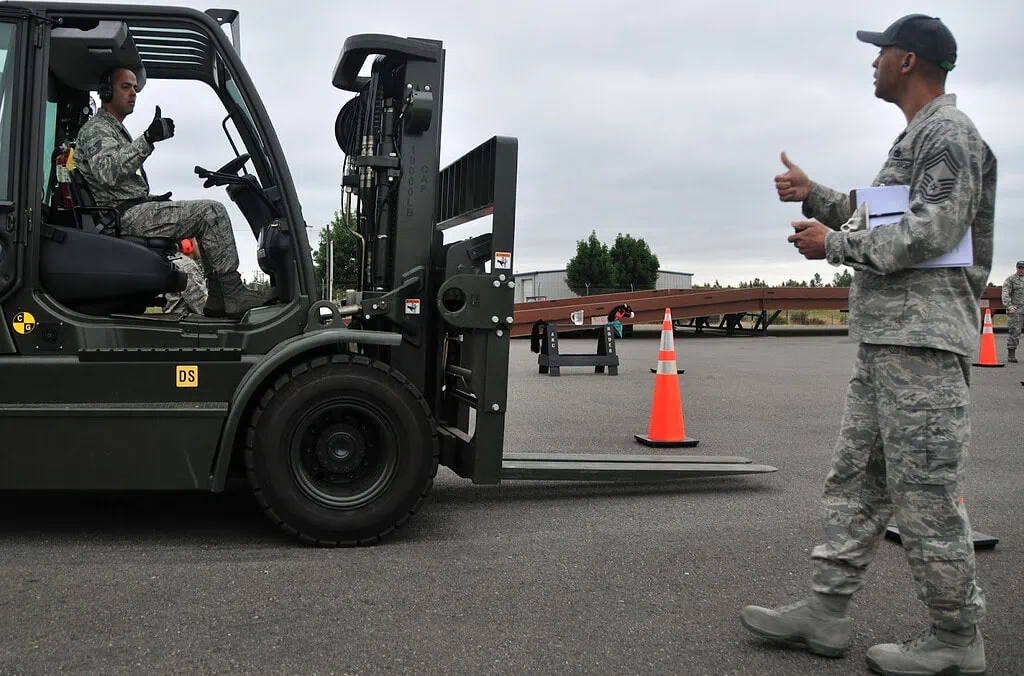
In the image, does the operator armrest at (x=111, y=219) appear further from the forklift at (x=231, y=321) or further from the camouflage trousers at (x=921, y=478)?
the camouflage trousers at (x=921, y=478)

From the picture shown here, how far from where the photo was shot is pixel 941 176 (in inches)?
118

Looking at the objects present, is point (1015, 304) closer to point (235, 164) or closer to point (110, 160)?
Result: point (235, 164)

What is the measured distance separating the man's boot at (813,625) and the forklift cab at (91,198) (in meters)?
2.66

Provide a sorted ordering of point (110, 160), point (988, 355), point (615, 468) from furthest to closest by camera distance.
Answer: point (988, 355)
point (615, 468)
point (110, 160)

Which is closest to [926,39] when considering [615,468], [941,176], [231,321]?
[941,176]

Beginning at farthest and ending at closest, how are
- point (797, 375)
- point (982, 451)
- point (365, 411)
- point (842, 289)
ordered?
point (842, 289) → point (797, 375) → point (982, 451) → point (365, 411)

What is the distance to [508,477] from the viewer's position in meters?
5.31

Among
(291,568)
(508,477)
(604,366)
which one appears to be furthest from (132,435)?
(604,366)

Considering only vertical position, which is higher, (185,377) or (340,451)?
(185,377)

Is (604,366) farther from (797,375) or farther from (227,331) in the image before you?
(227,331)

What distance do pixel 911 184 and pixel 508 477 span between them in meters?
2.84

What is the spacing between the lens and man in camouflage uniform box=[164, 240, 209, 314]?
4770 millimetres

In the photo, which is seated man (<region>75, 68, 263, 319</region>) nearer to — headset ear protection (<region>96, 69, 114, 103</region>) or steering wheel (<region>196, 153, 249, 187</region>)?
headset ear protection (<region>96, 69, 114, 103</region>)

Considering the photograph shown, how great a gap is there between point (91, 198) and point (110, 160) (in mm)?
319
